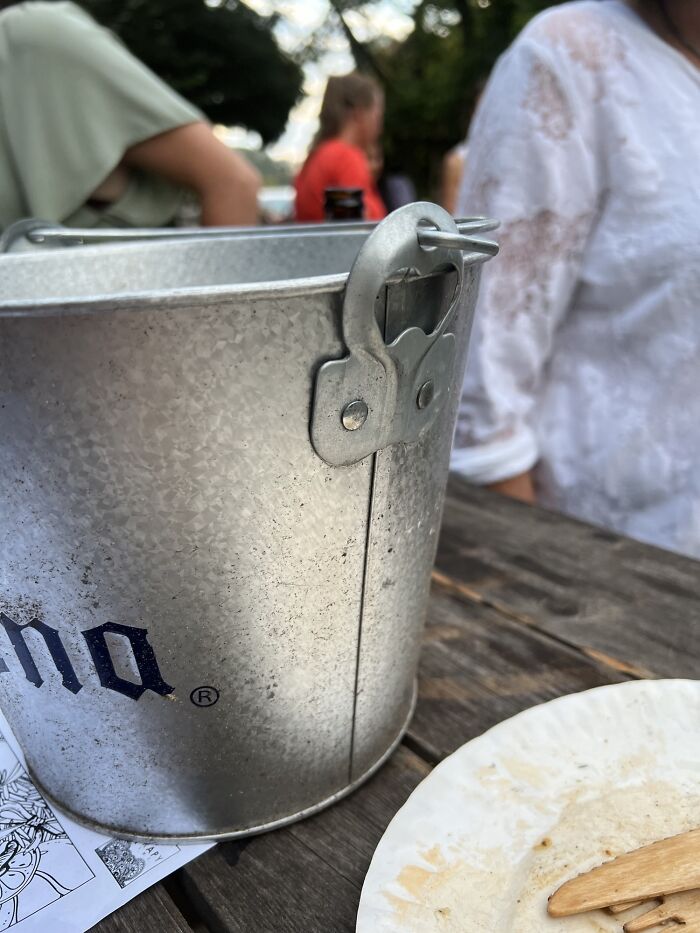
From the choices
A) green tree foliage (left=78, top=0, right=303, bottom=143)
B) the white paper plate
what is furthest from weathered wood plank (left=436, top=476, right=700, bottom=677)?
green tree foliage (left=78, top=0, right=303, bottom=143)

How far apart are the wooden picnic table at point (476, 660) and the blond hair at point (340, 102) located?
2557 millimetres

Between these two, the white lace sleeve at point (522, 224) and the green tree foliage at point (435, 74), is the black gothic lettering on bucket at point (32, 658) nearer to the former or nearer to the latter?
the white lace sleeve at point (522, 224)

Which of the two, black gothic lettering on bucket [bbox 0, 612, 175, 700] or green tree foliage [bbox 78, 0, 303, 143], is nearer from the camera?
black gothic lettering on bucket [bbox 0, 612, 175, 700]

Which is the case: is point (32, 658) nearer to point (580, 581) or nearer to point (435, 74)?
point (580, 581)

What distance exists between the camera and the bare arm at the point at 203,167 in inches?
44.0

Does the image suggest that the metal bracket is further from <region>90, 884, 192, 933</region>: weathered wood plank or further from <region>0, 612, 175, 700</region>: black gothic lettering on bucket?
<region>90, 884, 192, 933</region>: weathered wood plank

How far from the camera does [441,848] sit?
36 centimetres

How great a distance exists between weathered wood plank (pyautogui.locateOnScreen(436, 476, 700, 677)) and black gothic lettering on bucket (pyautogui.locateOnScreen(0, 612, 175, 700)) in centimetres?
38

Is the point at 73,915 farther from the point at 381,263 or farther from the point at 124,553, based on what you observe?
the point at 381,263

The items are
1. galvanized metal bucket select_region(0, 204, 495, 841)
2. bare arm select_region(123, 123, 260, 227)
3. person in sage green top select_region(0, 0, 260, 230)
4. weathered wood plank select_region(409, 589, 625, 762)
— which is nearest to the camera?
galvanized metal bucket select_region(0, 204, 495, 841)

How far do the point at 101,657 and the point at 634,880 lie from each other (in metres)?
0.29

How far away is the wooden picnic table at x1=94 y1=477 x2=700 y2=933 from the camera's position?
38 cm

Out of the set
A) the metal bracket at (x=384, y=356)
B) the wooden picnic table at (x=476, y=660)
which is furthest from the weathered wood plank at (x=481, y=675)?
the metal bracket at (x=384, y=356)

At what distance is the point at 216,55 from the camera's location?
7.14m
